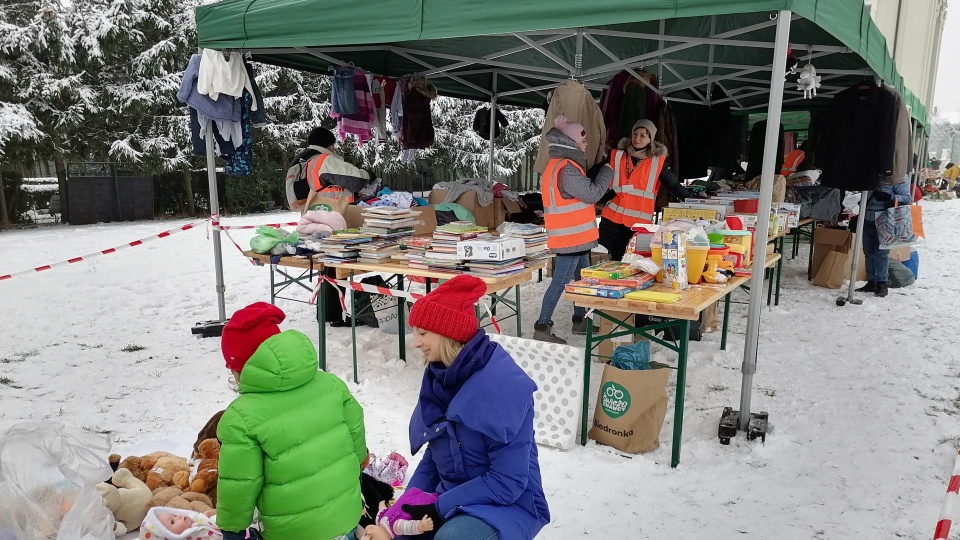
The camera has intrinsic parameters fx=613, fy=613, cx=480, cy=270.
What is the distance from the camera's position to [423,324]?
1921mm

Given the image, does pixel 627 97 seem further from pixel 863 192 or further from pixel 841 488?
pixel 841 488

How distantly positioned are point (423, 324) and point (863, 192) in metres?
6.60

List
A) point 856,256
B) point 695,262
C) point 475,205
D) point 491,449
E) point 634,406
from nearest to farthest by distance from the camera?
point 491,449 → point 634,406 → point 695,262 → point 856,256 → point 475,205

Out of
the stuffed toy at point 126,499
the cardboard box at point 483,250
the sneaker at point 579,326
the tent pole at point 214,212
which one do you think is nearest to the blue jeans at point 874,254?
the sneaker at point 579,326

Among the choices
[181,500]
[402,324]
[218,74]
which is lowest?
[181,500]

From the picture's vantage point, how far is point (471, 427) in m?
1.78

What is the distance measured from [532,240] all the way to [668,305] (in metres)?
1.85

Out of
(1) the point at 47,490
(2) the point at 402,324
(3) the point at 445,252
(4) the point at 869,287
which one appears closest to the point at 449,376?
(1) the point at 47,490

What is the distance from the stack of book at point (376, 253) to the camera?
16.0 ft

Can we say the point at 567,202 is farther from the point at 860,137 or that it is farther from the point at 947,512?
the point at 860,137

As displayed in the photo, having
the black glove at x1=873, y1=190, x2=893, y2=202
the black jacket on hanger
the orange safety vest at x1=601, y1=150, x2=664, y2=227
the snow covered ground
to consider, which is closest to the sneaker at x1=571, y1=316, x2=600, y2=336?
the snow covered ground

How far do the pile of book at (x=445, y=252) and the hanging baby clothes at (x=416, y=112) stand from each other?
3.67 meters

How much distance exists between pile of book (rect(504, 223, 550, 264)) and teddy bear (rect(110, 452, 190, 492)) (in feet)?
9.25

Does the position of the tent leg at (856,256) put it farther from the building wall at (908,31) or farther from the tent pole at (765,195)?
the building wall at (908,31)
